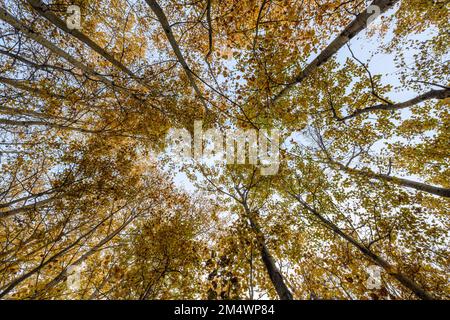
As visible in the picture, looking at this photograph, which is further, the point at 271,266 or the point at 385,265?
the point at 271,266

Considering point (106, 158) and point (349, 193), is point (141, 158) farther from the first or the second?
point (349, 193)

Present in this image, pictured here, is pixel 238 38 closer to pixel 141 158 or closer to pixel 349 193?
pixel 349 193

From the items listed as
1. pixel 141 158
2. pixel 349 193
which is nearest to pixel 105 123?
pixel 141 158

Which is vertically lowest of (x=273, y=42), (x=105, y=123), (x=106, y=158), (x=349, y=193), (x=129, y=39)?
(x=349, y=193)

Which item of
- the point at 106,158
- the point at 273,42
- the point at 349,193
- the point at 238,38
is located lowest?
the point at 349,193

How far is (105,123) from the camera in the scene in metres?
7.77

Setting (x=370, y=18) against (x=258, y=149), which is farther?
(x=258, y=149)
